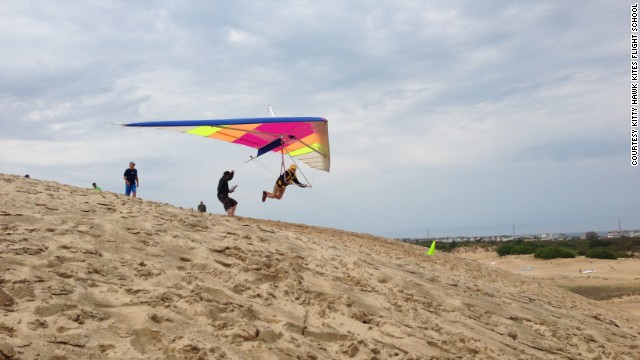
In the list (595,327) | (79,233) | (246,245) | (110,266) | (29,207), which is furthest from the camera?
(595,327)

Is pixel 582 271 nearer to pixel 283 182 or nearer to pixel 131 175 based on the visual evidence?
pixel 283 182

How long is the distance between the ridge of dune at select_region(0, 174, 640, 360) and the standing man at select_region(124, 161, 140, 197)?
4.86 m

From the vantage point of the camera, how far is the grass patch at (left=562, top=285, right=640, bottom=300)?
55.0ft

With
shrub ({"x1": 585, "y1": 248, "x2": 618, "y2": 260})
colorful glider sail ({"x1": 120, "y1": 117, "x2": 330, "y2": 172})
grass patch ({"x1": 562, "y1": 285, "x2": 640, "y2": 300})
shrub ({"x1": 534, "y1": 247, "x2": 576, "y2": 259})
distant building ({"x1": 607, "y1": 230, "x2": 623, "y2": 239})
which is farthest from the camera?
distant building ({"x1": 607, "y1": 230, "x2": 623, "y2": 239})

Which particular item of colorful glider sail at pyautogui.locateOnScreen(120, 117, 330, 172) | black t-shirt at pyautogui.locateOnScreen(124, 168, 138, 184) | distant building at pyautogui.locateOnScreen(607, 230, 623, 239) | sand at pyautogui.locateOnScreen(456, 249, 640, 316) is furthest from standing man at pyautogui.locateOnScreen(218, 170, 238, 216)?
distant building at pyautogui.locateOnScreen(607, 230, 623, 239)

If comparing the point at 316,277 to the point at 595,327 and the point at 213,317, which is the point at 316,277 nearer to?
the point at 213,317

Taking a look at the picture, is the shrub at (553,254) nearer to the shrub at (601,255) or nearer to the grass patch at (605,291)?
the shrub at (601,255)

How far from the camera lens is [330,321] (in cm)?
517

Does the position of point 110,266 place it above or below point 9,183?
below

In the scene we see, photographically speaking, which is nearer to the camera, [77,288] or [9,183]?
[77,288]

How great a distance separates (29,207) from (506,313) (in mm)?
6317

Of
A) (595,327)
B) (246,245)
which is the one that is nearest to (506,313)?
(595,327)

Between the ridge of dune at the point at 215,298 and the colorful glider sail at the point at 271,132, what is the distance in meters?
3.57

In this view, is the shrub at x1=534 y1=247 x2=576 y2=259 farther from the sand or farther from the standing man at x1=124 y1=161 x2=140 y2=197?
the standing man at x1=124 y1=161 x2=140 y2=197
